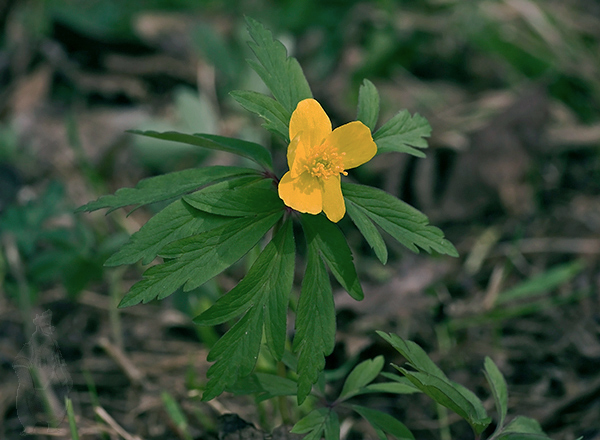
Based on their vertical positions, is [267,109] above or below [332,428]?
above

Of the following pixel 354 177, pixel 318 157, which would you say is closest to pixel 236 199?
pixel 318 157

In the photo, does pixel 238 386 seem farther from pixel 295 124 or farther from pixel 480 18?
pixel 480 18

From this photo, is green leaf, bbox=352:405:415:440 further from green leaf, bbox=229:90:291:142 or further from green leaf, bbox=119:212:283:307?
green leaf, bbox=229:90:291:142

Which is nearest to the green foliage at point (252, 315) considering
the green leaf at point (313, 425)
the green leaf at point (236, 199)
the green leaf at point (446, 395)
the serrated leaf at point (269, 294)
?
the serrated leaf at point (269, 294)

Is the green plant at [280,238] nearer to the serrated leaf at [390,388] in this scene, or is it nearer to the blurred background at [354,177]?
the serrated leaf at [390,388]

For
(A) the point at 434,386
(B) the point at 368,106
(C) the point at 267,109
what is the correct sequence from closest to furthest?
1. (A) the point at 434,386
2. (C) the point at 267,109
3. (B) the point at 368,106

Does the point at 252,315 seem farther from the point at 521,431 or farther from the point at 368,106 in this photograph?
the point at 521,431

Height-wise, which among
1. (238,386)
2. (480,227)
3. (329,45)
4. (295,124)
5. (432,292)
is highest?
(295,124)

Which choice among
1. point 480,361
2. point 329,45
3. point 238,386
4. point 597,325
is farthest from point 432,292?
point 329,45
